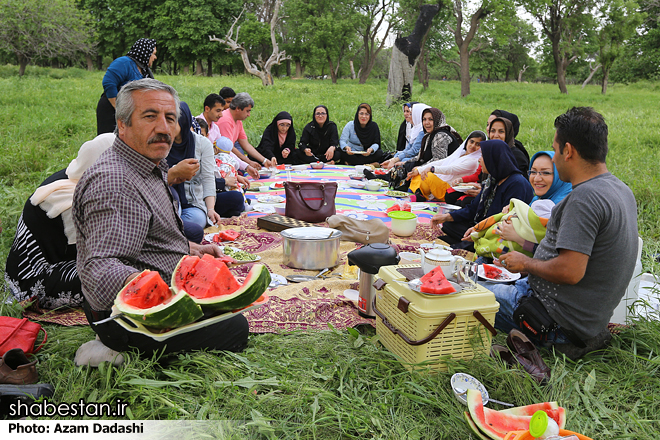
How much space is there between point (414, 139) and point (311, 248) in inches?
208

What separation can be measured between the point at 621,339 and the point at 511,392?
1.05 m

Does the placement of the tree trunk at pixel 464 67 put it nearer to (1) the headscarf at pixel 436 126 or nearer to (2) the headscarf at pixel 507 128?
(1) the headscarf at pixel 436 126

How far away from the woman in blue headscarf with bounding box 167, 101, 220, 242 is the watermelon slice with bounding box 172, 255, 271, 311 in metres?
2.71

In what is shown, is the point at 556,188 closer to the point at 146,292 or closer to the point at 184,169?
the point at 184,169

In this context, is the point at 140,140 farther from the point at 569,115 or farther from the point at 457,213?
the point at 457,213

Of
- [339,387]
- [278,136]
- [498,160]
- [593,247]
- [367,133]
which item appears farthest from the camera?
[367,133]

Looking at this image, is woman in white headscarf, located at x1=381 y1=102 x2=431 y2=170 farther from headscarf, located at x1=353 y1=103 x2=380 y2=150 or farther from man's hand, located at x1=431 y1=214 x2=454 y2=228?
man's hand, located at x1=431 y1=214 x2=454 y2=228

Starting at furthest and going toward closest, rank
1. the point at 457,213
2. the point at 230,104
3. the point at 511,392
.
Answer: the point at 230,104
the point at 457,213
the point at 511,392

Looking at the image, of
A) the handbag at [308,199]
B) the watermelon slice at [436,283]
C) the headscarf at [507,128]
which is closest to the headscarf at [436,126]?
the headscarf at [507,128]

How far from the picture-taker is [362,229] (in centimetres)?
504

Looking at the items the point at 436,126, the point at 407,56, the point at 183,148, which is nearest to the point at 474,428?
the point at 183,148

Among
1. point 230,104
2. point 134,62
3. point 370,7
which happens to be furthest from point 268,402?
point 370,7

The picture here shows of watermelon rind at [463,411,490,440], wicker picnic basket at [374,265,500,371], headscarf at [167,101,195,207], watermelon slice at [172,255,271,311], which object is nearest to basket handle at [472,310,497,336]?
wicker picnic basket at [374,265,500,371]

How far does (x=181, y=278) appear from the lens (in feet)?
7.27
